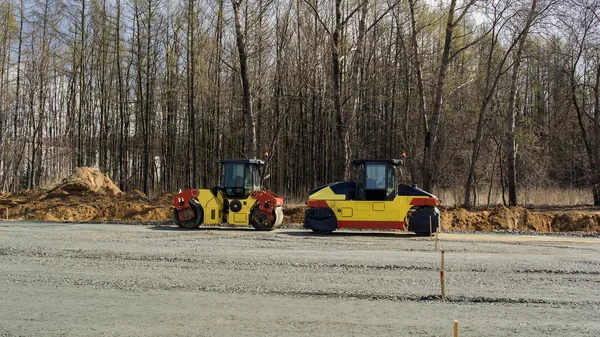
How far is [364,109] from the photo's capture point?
45688mm

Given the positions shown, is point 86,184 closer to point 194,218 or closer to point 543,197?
point 194,218

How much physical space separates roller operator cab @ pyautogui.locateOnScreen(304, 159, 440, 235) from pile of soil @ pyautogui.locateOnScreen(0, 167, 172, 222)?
9.67 metres

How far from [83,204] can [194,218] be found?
960cm

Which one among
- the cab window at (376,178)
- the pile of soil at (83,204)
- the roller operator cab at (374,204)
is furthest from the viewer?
the pile of soil at (83,204)

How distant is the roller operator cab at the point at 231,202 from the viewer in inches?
809

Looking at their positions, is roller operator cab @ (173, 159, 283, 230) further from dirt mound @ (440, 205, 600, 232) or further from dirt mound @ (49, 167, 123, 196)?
dirt mound @ (49, 167, 123, 196)

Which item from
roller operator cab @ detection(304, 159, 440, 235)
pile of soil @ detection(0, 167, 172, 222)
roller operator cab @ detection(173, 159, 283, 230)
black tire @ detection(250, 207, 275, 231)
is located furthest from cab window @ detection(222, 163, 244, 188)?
pile of soil @ detection(0, 167, 172, 222)

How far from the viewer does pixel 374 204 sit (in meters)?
18.6

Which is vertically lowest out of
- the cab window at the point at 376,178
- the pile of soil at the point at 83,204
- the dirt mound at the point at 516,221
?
the dirt mound at the point at 516,221

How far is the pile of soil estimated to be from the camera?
25984 millimetres

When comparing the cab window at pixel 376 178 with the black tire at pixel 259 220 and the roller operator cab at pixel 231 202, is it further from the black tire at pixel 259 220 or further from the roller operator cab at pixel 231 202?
the black tire at pixel 259 220

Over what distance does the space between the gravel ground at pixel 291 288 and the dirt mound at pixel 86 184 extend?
16.4 meters

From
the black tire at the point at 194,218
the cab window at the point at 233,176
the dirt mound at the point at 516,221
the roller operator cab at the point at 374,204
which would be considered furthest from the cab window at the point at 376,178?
the black tire at the point at 194,218

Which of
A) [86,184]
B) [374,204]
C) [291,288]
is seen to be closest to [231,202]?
[374,204]
